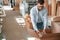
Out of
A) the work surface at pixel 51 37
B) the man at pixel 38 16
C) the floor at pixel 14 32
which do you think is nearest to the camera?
the work surface at pixel 51 37

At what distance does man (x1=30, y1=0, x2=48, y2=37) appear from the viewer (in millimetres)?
3398

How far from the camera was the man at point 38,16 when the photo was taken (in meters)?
3.40

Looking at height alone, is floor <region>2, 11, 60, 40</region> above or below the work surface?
below

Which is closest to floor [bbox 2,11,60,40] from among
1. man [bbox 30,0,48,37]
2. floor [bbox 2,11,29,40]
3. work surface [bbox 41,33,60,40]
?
floor [bbox 2,11,29,40]

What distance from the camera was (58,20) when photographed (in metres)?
4.12

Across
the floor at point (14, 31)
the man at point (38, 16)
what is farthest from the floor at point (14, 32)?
the man at point (38, 16)

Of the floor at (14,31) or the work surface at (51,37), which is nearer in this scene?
the work surface at (51,37)

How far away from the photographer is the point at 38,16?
3459mm

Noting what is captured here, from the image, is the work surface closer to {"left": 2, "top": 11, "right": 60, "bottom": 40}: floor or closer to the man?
the man

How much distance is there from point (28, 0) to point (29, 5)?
482mm

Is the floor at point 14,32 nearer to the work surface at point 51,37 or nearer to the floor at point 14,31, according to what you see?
the floor at point 14,31

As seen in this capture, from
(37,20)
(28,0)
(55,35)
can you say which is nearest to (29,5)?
(28,0)

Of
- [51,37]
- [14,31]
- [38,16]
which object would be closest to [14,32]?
[14,31]

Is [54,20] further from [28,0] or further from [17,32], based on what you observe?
[28,0]
